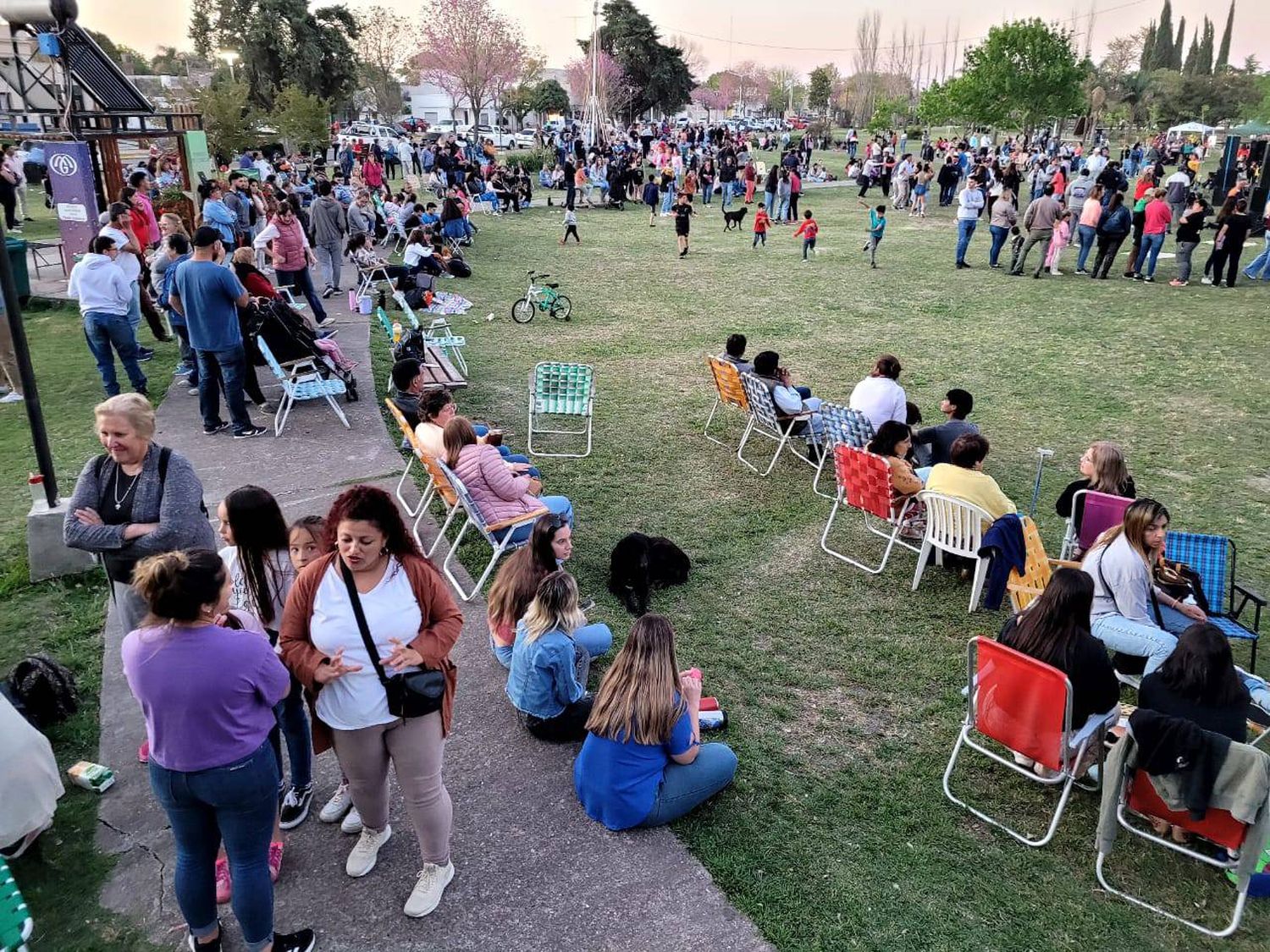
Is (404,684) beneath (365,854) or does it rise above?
above

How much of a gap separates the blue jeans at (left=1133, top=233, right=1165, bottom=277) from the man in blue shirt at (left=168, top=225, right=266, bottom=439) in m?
15.7

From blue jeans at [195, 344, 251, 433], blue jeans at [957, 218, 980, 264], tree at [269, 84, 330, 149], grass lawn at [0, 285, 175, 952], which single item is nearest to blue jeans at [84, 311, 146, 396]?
grass lawn at [0, 285, 175, 952]

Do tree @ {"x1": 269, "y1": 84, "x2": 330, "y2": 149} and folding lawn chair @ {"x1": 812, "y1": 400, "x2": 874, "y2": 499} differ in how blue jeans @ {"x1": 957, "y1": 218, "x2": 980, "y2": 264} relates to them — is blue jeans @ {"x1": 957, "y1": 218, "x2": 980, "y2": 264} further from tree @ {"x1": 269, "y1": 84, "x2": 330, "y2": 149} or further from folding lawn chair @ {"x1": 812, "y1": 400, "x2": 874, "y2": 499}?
tree @ {"x1": 269, "y1": 84, "x2": 330, "y2": 149}

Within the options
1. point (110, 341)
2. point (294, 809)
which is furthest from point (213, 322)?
point (294, 809)

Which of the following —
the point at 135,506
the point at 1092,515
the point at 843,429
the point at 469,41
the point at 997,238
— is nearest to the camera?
the point at 135,506

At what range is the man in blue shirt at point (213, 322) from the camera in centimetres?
725

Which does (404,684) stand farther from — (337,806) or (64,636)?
(64,636)

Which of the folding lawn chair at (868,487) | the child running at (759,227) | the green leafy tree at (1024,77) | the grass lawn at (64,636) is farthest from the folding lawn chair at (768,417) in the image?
the green leafy tree at (1024,77)

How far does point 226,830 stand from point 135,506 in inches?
63.1

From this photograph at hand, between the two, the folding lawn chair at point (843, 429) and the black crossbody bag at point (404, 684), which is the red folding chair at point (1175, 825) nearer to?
the black crossbody bag at point (404, 684)

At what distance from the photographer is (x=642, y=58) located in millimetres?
62688

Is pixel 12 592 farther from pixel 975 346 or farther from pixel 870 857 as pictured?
pixel 975 346

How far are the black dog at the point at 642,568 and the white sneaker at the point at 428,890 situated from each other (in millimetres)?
2273

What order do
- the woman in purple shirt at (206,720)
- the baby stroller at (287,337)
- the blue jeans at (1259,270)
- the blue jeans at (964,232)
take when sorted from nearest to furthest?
1. the woman in purple shirt at (206,720)
2. the baby stroller at (287,337)
3. the blue jeans at (1259,270)
4. the blue jeans at (964,232)
